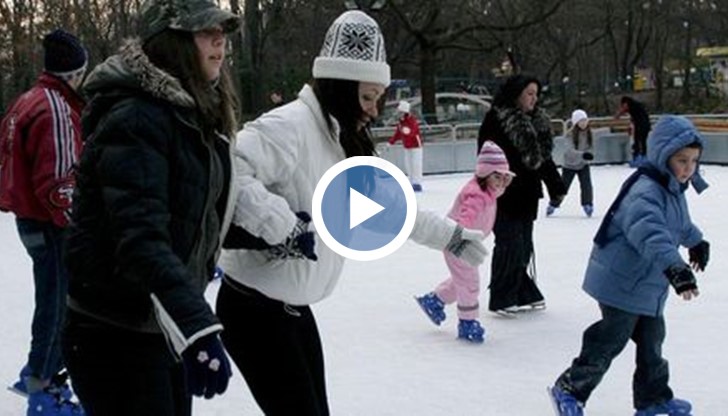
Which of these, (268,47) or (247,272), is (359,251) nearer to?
(247,272)

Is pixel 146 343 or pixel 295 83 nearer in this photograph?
pixel 146 343

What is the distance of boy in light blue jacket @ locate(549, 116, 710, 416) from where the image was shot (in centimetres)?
391

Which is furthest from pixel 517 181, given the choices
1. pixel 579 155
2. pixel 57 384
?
pixel 579 155

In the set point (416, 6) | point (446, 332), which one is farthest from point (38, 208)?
point (416, 6)

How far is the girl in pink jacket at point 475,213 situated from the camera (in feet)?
19.1

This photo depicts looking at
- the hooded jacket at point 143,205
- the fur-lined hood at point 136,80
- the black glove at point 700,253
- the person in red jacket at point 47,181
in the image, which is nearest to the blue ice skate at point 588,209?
the black glove at point 700,253

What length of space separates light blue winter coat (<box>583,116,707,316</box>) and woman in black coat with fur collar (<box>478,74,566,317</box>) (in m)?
2.34

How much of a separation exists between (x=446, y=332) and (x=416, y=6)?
2904cm

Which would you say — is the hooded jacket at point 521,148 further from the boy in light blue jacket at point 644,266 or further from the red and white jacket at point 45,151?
the red and white jacket at point 45,151

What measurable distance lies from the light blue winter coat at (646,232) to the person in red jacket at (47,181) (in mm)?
1998

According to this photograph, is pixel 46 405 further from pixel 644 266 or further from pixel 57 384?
pixel 644 266

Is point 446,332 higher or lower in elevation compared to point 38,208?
lower

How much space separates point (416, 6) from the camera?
3422 centimetres

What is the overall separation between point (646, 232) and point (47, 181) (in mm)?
2162
